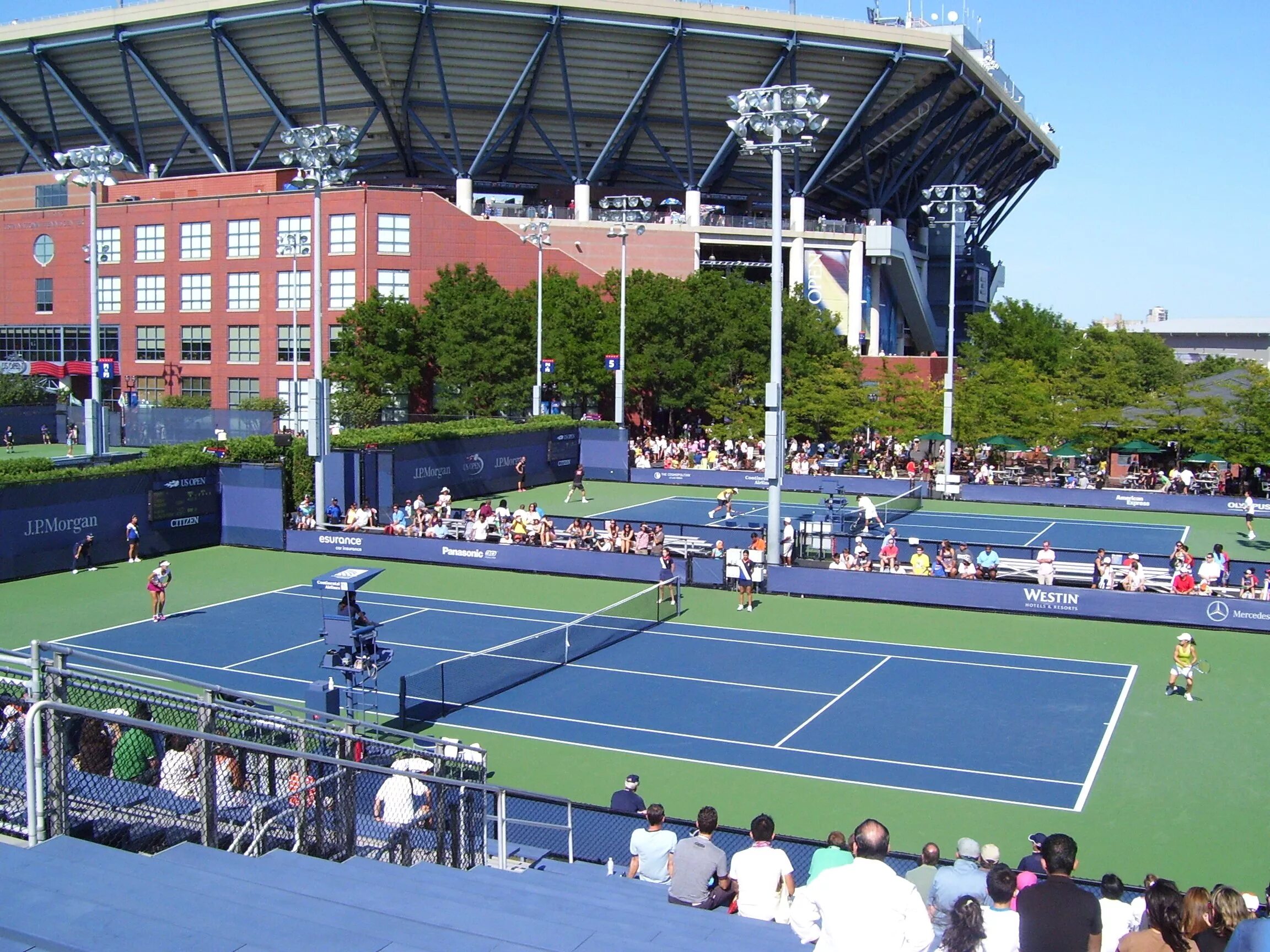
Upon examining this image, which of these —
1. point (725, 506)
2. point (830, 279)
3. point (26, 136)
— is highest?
point (26, 136)

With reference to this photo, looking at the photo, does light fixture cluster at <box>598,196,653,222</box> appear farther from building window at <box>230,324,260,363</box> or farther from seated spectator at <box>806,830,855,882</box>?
seated spectator at <box>806,830,855,882</box>

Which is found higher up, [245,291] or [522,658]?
[245,291]

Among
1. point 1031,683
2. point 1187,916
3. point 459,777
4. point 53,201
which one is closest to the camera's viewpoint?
point 1187,916

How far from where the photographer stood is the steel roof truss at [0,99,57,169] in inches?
3342

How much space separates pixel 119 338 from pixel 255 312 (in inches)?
416

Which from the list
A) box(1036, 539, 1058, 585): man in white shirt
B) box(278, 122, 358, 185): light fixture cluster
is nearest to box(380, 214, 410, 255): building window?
box(278, 122, 358, 185): light fixture cluster

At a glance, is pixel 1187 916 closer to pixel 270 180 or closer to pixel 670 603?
pixel 670 603

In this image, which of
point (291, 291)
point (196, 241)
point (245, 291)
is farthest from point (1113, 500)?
point (196, 241)

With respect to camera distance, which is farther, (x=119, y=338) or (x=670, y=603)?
(x=119, y=338)

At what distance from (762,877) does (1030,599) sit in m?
20.3

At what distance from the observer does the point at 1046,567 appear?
1132 inches

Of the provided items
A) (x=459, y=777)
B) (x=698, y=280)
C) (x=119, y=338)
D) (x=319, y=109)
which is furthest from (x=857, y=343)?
(x=459, y=777)

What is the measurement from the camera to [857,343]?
81125 mm

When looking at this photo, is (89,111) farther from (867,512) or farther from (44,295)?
(867,512)
